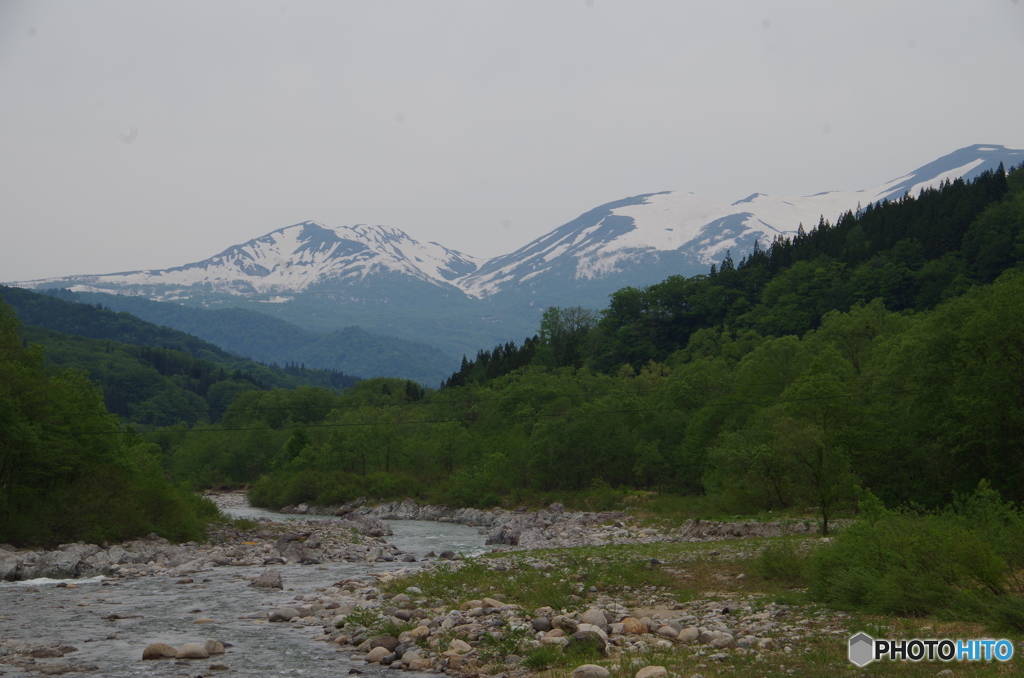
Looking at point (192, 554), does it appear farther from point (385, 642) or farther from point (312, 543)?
point (385, 642)

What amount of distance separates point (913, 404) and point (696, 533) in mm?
11843

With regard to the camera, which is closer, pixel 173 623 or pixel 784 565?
pixel 784 565

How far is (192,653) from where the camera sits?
59.2ft

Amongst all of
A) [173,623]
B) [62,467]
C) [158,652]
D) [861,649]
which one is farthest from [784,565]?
[62,467]

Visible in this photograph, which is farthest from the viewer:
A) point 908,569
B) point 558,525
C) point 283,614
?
point 558,525

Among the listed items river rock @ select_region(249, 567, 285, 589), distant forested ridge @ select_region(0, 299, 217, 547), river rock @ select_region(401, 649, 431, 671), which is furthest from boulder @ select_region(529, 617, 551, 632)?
distant forested ridge @ select_region(0, 299, 217, 547)

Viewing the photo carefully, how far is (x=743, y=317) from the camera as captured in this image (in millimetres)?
112000

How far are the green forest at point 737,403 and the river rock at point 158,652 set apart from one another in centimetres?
2106

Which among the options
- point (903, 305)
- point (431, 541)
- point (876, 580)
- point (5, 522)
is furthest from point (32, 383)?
point (903, 305)

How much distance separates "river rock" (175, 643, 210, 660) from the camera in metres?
18.0

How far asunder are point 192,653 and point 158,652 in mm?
780

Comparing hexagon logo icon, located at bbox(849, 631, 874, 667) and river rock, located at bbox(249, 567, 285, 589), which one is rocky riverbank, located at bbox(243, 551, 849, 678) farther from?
river rock, located at bbox(249, 567, 285, 589)

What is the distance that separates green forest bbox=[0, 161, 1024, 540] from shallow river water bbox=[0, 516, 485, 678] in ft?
37.0

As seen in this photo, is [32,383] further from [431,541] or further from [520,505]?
[520,505]
